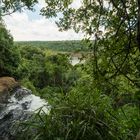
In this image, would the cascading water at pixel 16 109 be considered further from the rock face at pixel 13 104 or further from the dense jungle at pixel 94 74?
the dense jungle at pixel 94 74

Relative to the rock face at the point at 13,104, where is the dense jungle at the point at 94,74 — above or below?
above

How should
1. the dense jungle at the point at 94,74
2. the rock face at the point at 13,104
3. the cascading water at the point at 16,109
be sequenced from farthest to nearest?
the rock face at the point at 13,104 → the cascading water at the point at 16,109 → the dense jungle at the point at 94,74

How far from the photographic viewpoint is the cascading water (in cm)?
1038

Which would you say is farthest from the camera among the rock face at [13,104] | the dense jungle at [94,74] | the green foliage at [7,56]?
the green foliage at [7,56]

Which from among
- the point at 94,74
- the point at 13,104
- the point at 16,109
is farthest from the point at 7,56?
the point at 94,74

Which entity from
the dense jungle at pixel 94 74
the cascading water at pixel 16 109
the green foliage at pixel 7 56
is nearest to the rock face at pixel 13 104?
the cascading water at pixel 16 109

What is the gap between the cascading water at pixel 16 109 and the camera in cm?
1038

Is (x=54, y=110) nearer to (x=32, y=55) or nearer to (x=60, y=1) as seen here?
(x=60, y=1)

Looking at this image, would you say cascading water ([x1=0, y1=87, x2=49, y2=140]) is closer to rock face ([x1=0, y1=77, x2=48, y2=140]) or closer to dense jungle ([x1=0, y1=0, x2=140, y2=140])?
A: rock face ([x1=0, y1=77, x2=48, y2=140])

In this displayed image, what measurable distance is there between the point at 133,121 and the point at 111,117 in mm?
536

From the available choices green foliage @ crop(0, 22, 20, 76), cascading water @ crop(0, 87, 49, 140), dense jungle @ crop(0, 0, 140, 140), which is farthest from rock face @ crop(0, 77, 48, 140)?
dense jungle @ crop(0, 0, 140, 140)

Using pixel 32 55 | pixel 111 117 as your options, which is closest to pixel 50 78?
pixel 32 55

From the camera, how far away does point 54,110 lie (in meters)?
4.99

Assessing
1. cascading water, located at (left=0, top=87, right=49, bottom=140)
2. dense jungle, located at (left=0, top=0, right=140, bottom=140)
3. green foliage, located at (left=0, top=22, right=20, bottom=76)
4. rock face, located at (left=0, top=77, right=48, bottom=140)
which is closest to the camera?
dense jungle, located at (left=0, top=0, right=140, bottom=140)
